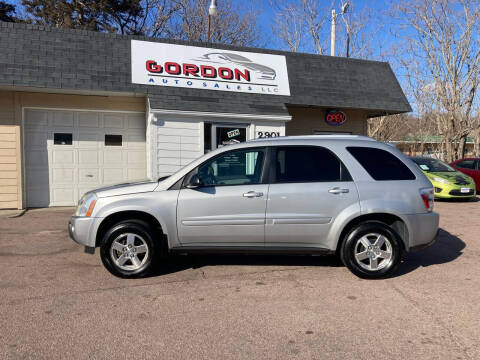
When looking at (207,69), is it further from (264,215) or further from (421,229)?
(421,229)

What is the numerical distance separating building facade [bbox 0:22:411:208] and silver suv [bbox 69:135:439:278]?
529 centimetres

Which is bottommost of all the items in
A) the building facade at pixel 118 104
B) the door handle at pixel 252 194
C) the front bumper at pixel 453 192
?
the front bumper at pixel 453 192

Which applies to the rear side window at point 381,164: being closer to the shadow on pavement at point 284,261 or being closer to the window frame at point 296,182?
the window frame at point 296,182

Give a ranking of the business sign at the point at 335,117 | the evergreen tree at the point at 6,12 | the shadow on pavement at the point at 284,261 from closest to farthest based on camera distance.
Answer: the shadow on pavement at the point at 284,261
the business sign at the point at 335,117
the evergreen tree at the point at 6,12

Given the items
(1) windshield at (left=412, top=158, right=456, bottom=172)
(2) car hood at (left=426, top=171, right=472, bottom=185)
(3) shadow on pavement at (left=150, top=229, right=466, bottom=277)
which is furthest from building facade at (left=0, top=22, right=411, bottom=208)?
(3) shadow on pavement at (left=150, top=229, right=466, bottom=277)

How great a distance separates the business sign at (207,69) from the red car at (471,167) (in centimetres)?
817

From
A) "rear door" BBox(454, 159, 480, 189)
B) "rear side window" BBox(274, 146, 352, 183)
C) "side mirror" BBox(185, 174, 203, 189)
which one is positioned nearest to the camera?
"side mirror" BBox(185, 174, 203, 189)

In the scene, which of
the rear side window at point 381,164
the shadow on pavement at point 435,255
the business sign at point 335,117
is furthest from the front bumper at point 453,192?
the rear side window at point 381,164

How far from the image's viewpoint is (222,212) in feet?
15.7

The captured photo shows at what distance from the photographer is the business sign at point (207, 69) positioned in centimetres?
1058

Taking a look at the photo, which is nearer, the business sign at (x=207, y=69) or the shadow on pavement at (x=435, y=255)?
the shadow on pavement at (x=435, y=255)

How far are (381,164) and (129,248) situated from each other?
11.4 feet

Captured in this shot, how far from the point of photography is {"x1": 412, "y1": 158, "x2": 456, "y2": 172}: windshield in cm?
1307

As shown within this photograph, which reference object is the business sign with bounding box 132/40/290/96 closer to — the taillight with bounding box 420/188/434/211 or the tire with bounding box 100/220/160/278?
the tire with bounding box 100/220/160/278
